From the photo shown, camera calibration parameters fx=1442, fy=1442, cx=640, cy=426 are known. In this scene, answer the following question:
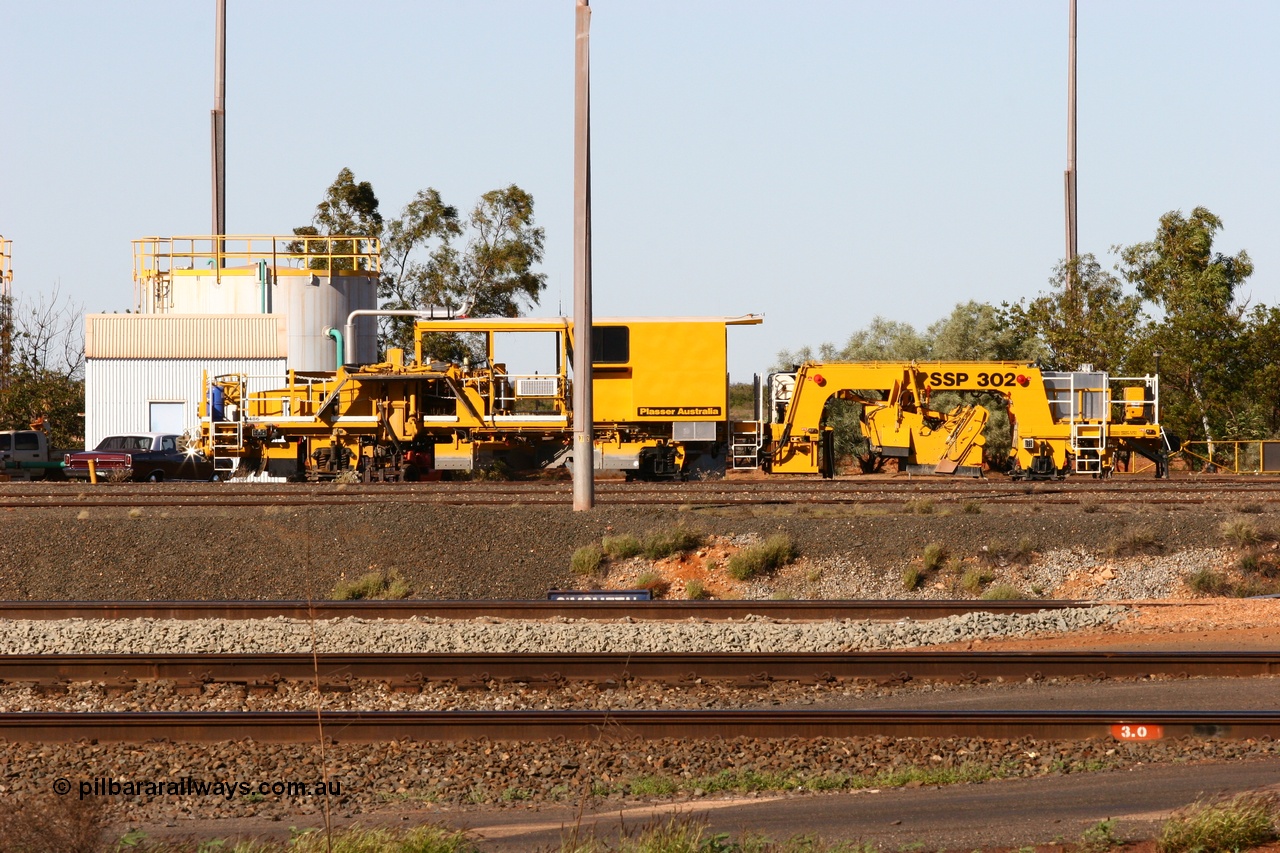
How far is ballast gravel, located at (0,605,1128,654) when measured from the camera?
42.3 feet

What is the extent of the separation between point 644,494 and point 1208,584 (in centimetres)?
949

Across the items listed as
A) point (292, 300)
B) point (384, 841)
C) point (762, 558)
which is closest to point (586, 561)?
point (762, 558)

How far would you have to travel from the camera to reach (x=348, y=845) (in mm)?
6766

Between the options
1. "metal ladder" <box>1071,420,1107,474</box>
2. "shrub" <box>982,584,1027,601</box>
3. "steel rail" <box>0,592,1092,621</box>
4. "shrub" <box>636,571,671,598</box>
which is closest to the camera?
"steel rail" <box>0,592,1092,621</box>

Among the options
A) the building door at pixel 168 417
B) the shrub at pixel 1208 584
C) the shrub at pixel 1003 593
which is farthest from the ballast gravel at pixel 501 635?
the building door at pixel 168 417

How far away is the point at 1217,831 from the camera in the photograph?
23.2 feet

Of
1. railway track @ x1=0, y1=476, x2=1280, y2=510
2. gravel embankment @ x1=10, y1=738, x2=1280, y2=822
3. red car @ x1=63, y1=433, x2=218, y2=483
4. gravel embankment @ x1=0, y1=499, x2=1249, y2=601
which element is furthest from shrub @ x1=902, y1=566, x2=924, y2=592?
red car @ x1=63, y1=433, x2=218, y2=483

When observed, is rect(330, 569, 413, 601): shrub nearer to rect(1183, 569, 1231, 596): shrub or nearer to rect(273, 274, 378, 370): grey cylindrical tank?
rect(1183, 569, 1231, 596): shrub

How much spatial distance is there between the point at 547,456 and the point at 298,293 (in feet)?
53.2

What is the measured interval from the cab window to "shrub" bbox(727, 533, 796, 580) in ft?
31.2

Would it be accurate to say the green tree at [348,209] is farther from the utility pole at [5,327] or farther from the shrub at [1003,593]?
the shrub at [1003,593]

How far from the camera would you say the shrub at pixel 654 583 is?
16984mm

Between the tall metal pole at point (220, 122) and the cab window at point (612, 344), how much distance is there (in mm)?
21290

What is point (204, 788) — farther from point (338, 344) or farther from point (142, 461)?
point (338, 344)
